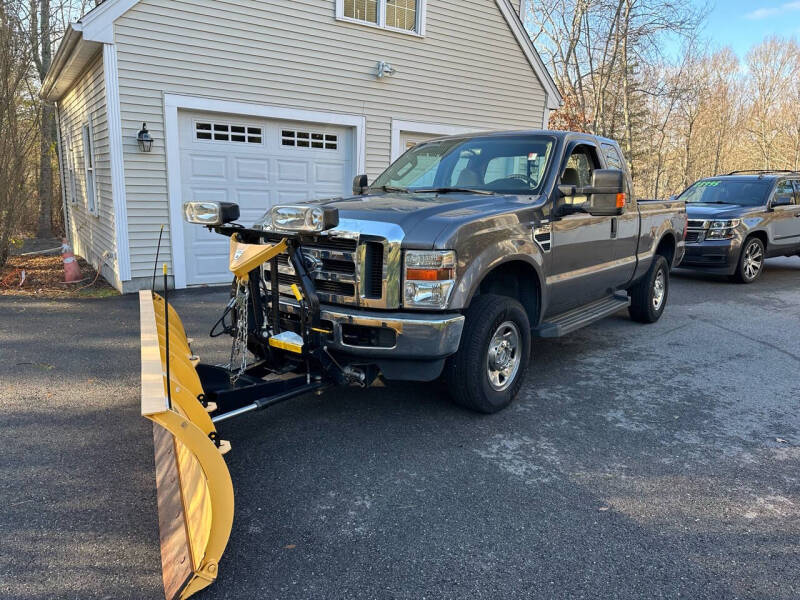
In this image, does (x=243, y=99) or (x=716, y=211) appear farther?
(x=716, y=211)

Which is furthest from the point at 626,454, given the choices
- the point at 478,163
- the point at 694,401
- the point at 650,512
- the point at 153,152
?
the point at 153,152

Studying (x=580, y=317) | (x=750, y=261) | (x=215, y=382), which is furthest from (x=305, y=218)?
(x=750, y=261)

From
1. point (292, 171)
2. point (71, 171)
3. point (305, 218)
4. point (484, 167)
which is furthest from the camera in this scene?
point (71, 171)

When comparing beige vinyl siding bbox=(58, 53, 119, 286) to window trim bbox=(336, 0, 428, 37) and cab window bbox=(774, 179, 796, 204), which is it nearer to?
window trim bbox=(336, 0, 428, 37)

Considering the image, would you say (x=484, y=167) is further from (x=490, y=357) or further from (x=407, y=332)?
(x=407, y=332)

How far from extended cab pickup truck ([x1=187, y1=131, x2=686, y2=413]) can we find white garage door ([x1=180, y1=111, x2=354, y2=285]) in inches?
169

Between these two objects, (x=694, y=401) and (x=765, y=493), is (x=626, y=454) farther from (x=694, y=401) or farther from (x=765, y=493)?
(x=694, y=401)

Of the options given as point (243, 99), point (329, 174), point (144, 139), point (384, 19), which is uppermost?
point (384, 19)

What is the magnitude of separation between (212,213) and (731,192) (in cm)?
1071

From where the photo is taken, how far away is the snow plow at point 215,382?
237 centimetres

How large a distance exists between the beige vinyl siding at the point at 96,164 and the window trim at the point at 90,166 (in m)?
0.07

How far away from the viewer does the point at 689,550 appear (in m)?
2.72

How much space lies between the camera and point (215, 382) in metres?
3.76

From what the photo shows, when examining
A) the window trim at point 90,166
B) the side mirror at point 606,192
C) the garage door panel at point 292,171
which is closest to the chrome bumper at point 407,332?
the side mirror at point 606,192
